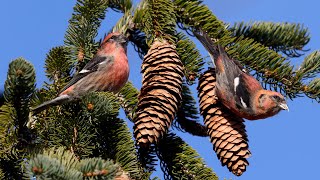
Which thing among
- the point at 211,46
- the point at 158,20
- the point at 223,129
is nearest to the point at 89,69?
the point at 158,20

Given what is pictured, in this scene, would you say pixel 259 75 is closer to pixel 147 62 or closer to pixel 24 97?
pixel 147 62

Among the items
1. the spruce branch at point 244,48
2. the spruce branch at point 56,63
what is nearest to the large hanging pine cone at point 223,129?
the spruce branch at point 244,48

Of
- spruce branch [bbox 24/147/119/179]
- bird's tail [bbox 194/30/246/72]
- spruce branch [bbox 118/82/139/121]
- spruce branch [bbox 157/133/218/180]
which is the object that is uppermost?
bird's tail [bbox 194/30/246/72]


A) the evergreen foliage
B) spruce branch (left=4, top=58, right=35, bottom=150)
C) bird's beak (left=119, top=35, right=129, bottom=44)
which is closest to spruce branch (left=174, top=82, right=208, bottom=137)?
the evergreen foliage

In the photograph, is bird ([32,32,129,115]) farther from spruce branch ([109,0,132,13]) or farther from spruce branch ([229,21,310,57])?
spruce branch ([229,21,310,57])

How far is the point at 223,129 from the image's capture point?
3.34 metres

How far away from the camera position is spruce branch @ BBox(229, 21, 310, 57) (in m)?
3.75

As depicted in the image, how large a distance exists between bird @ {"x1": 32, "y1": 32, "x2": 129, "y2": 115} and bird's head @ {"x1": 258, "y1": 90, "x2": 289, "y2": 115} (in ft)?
3.22

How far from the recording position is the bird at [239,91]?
144 inches

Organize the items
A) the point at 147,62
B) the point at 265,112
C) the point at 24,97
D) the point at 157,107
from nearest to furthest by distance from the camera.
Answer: the point at 24,97 → the point at 157,107 → the point at 147,62 → the point at 265,112

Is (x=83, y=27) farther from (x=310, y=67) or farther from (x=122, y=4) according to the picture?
(x=310, y=67)

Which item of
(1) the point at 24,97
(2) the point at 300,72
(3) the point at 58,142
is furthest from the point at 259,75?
(1) the point at 24,97

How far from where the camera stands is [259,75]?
11.8 feet

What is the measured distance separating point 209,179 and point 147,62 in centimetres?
80
